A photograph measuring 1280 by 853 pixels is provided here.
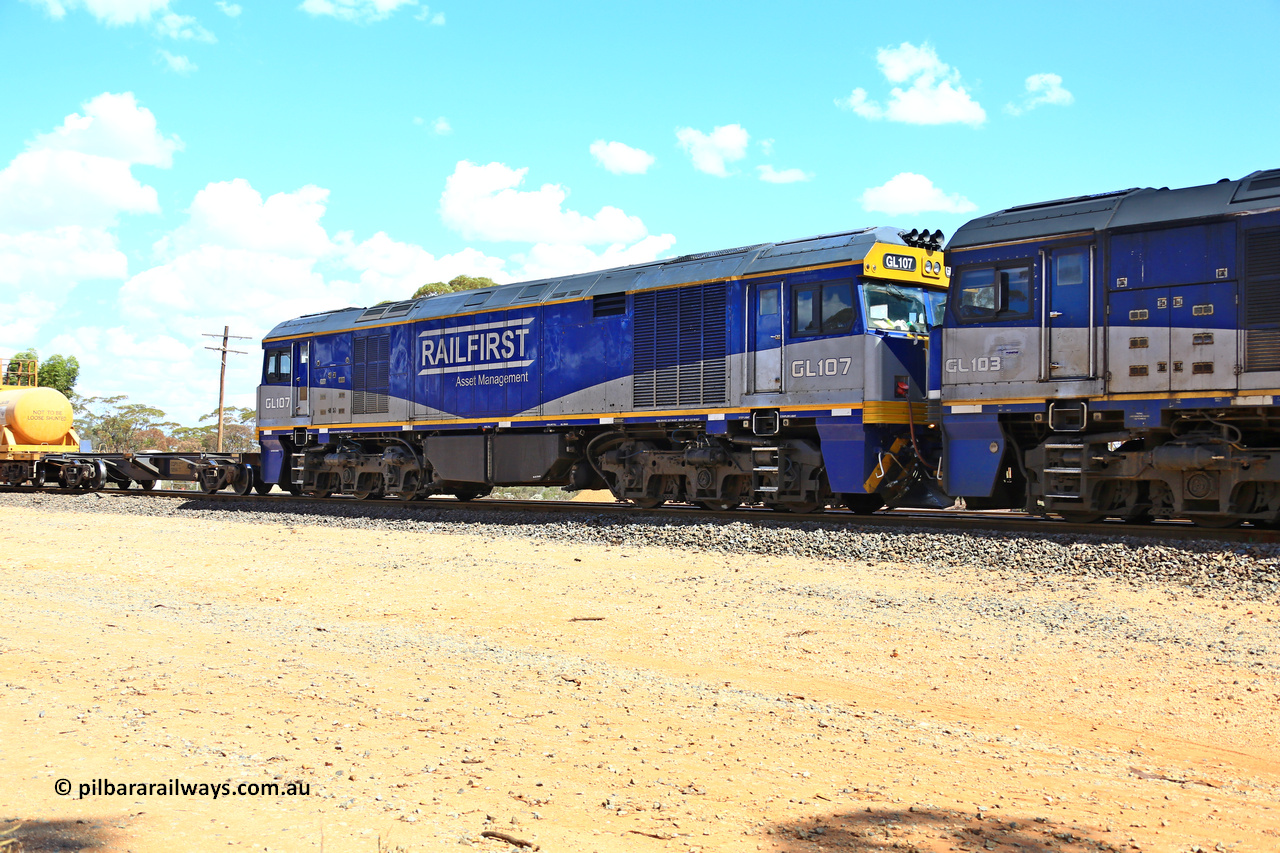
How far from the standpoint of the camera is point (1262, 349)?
454 inches

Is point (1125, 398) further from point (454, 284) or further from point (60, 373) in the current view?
point (60, 373)

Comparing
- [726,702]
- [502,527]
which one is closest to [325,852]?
[726,702]

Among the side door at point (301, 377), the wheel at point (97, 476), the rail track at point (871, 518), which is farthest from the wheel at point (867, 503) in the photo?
the wheel at point (97, 476)

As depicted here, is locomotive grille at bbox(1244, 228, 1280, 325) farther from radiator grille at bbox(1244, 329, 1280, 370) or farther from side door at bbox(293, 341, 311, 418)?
side door at bbox(293, 341, 311, 418)

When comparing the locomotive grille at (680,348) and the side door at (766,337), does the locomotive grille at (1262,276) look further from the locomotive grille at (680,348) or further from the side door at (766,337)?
the locomotive grille at (680,348)

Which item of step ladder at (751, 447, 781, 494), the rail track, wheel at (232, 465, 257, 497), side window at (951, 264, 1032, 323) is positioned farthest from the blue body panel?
wheel at (232, 465, 257, 497)

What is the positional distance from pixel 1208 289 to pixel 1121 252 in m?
1.12

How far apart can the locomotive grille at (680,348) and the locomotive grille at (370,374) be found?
7.69 metres

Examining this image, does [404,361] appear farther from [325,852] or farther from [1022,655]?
[325,852]

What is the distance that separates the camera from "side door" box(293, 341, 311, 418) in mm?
25234

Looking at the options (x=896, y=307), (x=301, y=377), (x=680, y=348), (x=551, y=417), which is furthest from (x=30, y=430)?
(x=896, y=307)

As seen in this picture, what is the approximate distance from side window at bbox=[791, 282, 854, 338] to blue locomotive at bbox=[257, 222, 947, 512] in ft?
0.08

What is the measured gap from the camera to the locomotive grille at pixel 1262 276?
11516 mm

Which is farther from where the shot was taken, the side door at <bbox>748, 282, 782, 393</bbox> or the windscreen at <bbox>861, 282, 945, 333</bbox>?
the side door at <bbox>748, 282, 782, 393</bbox>
